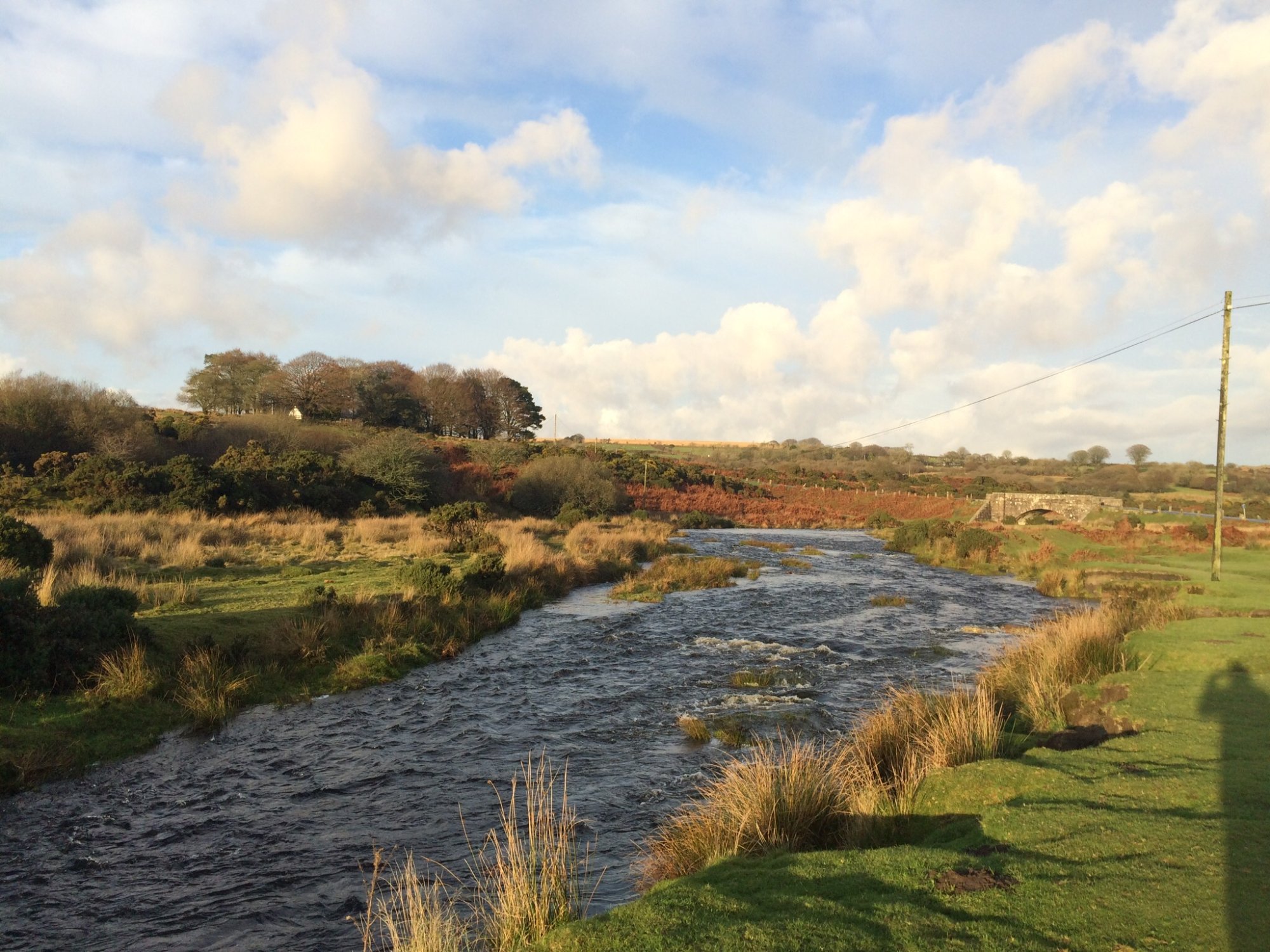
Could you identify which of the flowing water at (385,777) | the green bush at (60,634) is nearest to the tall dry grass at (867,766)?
the flowing water at (385,777)

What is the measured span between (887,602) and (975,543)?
1824 cm

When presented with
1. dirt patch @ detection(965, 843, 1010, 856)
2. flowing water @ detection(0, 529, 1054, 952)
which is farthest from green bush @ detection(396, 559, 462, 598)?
dirt patch @ detection(965, 843, 1010, 856)

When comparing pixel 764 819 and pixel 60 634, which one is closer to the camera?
pixel 764 819

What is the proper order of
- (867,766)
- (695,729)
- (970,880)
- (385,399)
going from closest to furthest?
(970,880), (867,766), (695,729), (385,399)

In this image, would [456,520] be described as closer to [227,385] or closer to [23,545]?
[23,545]

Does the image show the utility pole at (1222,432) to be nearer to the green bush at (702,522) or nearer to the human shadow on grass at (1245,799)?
the human shadow on grass at (1245,799)

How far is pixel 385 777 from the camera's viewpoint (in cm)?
1015

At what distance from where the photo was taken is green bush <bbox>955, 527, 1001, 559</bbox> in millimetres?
41031

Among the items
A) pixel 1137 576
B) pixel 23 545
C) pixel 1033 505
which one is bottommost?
pixel 1137 576

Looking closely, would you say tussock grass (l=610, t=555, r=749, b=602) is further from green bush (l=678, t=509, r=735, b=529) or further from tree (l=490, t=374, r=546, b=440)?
tree (l=490, t=374, r=546, b=440)

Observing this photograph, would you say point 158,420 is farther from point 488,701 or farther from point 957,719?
point 957,719

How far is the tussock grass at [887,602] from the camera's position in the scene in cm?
2591

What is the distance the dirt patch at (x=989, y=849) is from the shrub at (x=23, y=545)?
18.5 m

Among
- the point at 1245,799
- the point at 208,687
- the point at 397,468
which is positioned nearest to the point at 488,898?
the point at 1245,799
